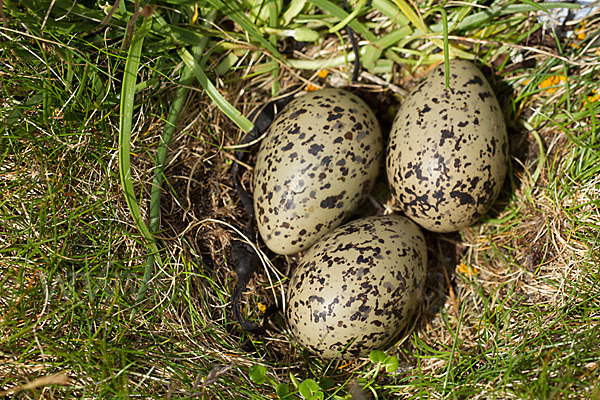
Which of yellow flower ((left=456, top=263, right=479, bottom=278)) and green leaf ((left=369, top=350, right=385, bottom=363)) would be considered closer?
green leaf ((left=369, top=350, right=385, bottom=363))

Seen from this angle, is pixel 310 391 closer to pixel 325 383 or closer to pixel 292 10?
pixel 325 383

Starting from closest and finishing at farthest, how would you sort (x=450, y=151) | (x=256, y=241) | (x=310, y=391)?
(x=310, y=391)
(x=450, y=151)
(x=256, y=241)

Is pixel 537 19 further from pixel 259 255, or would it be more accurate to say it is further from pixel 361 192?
pixel 259 255

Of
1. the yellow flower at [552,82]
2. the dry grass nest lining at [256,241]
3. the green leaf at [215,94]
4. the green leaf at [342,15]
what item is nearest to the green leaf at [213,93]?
the green leaf at [215,94]

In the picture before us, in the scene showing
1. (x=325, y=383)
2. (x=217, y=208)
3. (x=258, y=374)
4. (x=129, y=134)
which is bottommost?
(x=325, y=383)

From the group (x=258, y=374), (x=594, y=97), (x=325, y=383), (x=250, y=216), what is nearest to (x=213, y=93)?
(x=250, y=216)

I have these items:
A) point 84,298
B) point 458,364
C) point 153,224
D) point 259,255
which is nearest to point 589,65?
point 458,364

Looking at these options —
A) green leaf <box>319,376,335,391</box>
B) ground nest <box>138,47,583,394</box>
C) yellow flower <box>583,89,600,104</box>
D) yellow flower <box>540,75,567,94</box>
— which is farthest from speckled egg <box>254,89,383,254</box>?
yellow flower <box>583,89,600,104</box>

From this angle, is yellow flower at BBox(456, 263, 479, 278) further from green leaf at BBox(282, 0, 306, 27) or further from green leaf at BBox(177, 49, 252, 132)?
green leaf at BBox(282, 0, 306, 27)
